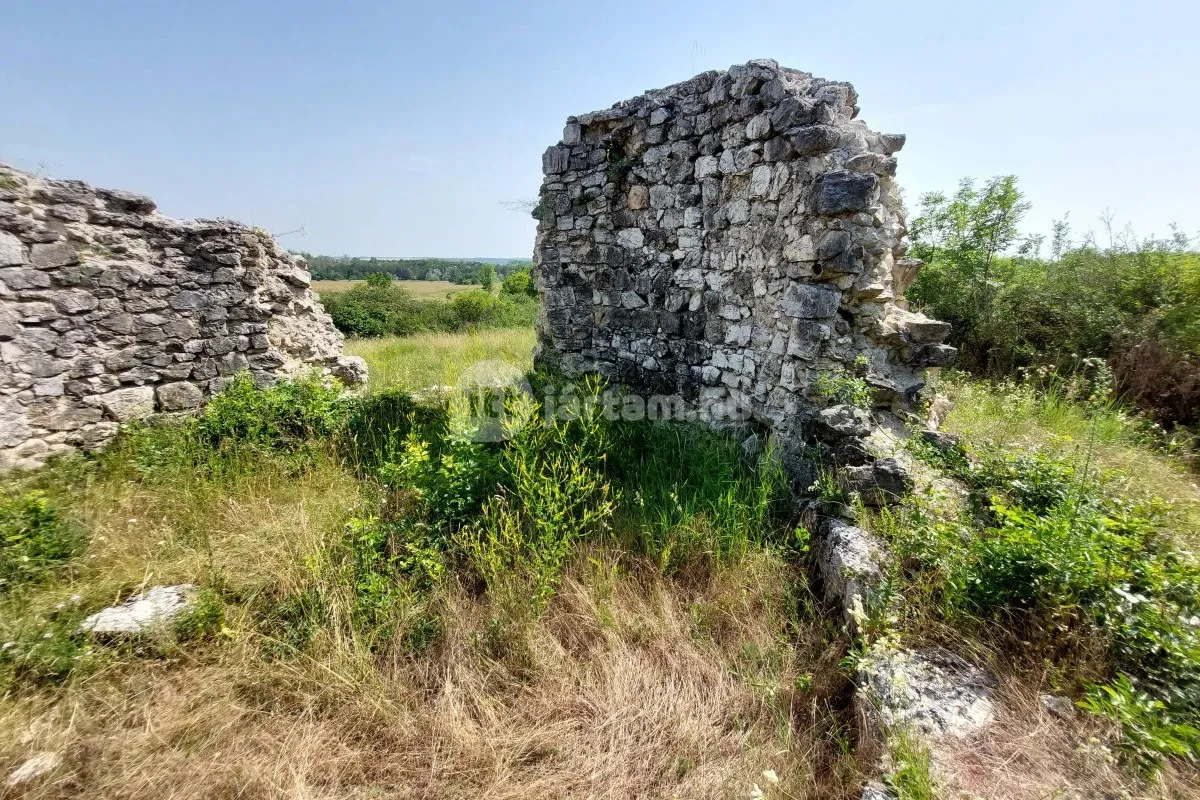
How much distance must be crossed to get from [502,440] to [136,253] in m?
4.09

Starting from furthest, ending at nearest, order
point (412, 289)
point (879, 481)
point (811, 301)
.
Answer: point (412, 289) → point (811, 301) → point (879, 481)

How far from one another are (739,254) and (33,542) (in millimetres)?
5239

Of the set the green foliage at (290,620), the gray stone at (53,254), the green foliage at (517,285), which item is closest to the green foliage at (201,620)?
the green foliage at (290,620)

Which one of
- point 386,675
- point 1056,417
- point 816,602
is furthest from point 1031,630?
point 1056,417

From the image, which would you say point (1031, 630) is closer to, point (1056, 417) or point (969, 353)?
point (1056, 417)

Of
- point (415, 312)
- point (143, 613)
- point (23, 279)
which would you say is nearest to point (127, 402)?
point (23, 279)

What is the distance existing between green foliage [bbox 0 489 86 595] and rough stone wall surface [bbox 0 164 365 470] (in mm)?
1407

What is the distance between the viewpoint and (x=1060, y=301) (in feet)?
25.4

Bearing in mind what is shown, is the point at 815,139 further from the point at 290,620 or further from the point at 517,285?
the point at 517,285

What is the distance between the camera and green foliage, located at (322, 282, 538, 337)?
57.9ft

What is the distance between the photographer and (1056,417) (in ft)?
16.6

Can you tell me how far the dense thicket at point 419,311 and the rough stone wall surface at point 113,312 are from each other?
35.0ft

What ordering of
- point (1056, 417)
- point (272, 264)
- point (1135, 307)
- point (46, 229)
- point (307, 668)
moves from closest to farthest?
1. point (307, 668)
2. point (46, 229)
3. point (1056, 417)
4. point (272, 264)
5. point (1135, 307)

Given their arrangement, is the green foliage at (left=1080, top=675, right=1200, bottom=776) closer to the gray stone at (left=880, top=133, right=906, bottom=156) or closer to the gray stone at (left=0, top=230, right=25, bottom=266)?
the gray stone at (left=880, top=133, right=906, bottom=156)
